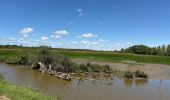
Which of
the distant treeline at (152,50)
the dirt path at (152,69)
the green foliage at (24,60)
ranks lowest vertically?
the dirt path at (152,69)

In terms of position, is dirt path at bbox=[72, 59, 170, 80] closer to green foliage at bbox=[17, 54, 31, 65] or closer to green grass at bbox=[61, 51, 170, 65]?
green grass at bbox=[61, 51, 170, 65]

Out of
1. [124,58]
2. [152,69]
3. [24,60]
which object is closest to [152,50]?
[124,58]

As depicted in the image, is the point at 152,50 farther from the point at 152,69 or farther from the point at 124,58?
the point at 152,69

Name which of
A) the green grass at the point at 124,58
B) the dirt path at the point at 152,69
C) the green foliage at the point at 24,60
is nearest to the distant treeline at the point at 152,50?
the green grass at the point at 124,58

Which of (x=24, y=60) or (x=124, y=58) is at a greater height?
(x=124, y=58)

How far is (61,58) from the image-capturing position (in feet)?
161

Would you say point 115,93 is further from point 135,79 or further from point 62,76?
point 135,79

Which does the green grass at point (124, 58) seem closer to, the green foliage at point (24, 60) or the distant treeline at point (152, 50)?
the green foliage at point (24, 60)

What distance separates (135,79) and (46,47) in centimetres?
1874

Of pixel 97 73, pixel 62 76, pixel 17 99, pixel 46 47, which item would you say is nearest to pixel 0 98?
pixel 17 99

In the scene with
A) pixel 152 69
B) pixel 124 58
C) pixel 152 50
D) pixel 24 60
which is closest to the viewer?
pixel 24 60

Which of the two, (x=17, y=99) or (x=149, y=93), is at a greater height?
(x=17, y=99)

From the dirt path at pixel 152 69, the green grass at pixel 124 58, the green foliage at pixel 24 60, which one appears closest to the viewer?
the dirt path at pixel 152 69

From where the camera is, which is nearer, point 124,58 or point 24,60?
point 24,60
